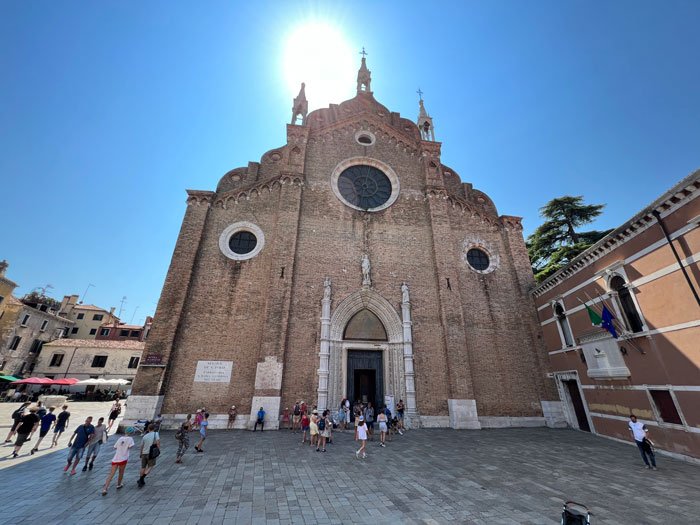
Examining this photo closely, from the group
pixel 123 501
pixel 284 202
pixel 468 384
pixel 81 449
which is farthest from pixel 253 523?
pixel 284 202

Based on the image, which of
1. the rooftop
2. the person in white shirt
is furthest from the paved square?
the rooftop

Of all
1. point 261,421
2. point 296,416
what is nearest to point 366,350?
point 296,416

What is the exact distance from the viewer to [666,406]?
9367 millimetres

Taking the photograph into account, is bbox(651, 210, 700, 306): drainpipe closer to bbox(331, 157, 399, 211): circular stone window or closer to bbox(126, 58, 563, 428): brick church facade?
bbox(126, 58, 563, 428): brick church facade

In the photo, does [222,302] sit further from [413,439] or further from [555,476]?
[555,476]

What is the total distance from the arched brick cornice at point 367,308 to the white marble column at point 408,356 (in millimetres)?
313

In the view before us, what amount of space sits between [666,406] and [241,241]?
18151 mm

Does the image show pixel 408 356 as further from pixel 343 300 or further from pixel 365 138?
pixel 365 138

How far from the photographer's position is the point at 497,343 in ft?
50.8

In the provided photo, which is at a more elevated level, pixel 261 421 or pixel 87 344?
pixel 87 344

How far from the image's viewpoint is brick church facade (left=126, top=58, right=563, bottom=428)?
13.3 metres

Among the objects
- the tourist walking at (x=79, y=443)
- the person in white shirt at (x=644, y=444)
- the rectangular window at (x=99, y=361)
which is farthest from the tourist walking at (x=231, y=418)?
the rectangular window at (x=99, y=361)

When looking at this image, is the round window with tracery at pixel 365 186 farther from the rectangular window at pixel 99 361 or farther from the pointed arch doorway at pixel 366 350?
the rectangular window at pixel 99 361

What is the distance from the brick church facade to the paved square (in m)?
3.83
